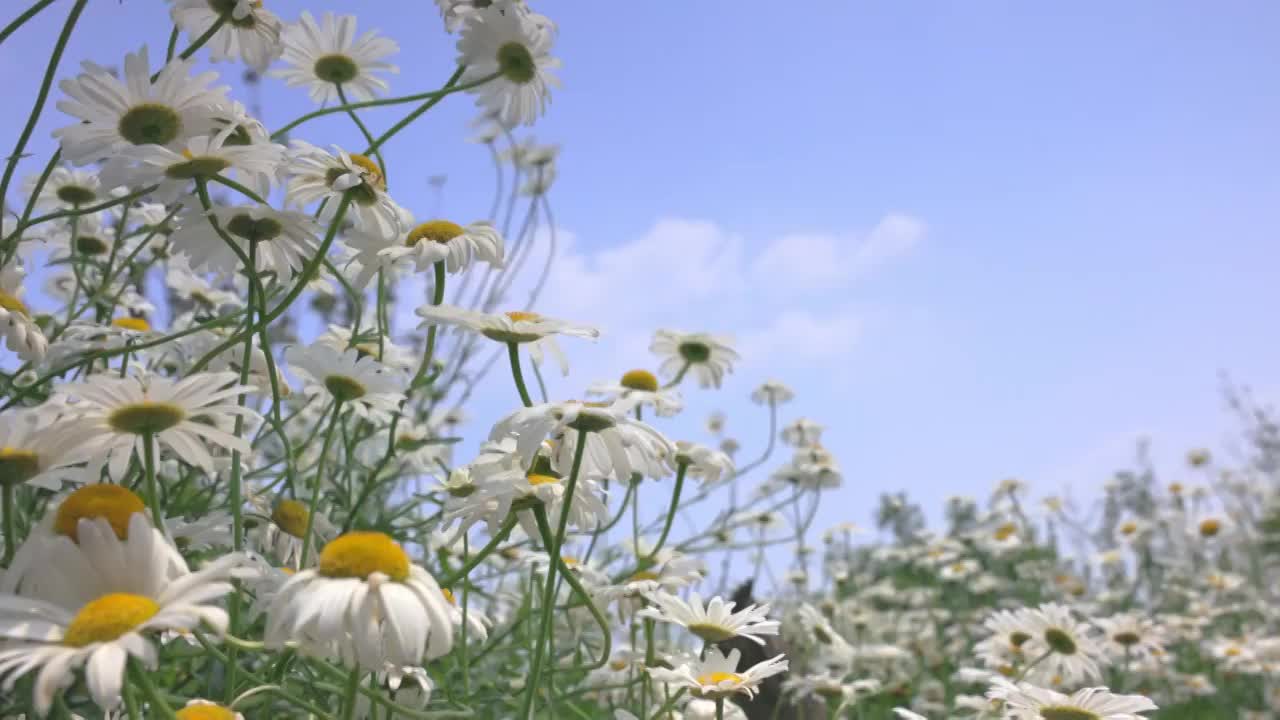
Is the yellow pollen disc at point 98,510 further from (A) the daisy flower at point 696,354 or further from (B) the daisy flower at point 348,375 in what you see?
(A) the daisy flower at point 696,354

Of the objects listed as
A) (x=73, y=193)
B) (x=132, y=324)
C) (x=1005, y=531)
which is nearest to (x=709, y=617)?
(x=132, y=324)

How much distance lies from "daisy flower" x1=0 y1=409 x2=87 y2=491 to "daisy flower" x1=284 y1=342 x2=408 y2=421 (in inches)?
14.6

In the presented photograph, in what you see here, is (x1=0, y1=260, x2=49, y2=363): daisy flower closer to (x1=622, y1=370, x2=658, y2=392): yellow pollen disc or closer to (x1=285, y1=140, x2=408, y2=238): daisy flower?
(x1=285, y1=140, x2=408, y2=238): daisy flower

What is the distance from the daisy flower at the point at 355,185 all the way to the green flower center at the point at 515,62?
296 millimetres

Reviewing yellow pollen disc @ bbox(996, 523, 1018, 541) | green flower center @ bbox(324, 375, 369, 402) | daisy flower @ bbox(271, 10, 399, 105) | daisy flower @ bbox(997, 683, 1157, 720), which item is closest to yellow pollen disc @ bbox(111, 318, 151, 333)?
daisy flower @ bbox(271, 10, 399, 105)

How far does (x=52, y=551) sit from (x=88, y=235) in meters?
2.02

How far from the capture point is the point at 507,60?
1693 millimetres

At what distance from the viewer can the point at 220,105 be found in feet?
4.53

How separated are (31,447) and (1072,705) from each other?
124 centimetres

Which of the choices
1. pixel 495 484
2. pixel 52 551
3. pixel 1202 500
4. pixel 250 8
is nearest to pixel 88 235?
pixel 250 8

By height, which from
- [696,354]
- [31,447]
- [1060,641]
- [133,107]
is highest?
[696,354]

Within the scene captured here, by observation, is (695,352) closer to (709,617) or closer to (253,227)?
(709,617)

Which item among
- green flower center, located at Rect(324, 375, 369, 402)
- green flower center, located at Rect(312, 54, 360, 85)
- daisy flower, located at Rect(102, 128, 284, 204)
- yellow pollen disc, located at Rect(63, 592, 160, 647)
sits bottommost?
yellow pollen disc, located at Rect(63, 592, 160, 647)

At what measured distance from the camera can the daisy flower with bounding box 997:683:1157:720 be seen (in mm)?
1444
